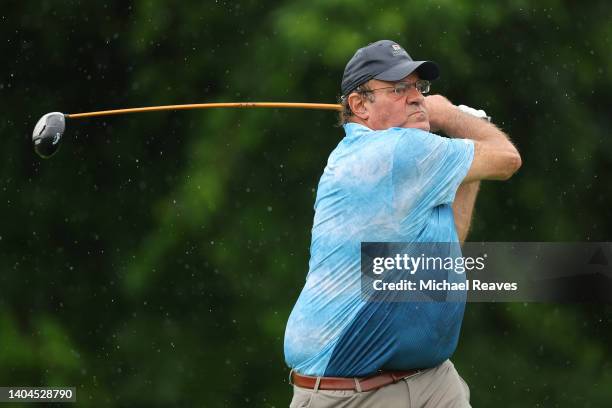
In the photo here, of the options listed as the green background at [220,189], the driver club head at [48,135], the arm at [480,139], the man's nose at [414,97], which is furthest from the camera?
the green background at [220,189]

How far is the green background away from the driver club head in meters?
2.27

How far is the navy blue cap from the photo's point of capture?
429 cm

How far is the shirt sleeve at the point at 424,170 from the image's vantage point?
13.3 ft

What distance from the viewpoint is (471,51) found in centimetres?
786

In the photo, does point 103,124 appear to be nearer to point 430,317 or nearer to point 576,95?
point 576,95

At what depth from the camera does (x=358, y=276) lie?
13.4ft

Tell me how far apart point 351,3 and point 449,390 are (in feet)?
12.0

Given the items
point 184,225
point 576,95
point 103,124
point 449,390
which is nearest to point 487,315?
point 576,95

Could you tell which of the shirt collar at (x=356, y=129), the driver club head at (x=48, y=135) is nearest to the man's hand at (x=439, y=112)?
the shirt collar at (x=356, y=129)

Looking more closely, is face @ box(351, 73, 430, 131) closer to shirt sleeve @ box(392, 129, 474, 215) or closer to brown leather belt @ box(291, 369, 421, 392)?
shirt sleeve @ box(392, 129, 474, 215)

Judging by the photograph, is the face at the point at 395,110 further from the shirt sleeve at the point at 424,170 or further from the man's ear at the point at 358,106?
the shirt sleeve at the point at 424,170

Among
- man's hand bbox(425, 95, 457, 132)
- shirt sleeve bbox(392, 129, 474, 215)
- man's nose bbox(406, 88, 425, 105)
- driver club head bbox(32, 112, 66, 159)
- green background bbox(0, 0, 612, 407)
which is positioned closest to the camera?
shirt sleeve bbox(392, 129, 474, 215)

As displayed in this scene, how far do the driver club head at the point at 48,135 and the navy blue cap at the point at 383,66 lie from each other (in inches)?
66.6

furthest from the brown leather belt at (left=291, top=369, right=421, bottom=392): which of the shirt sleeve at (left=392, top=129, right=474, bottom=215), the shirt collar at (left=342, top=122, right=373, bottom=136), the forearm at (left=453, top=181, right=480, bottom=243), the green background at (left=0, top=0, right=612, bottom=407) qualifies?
the green background at (left=0, top=0, right=612, bottom=407)
